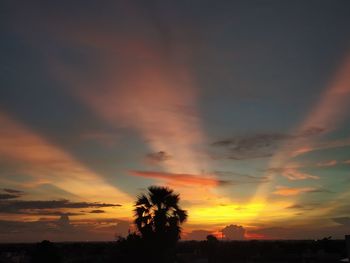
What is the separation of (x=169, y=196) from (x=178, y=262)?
4.86 m

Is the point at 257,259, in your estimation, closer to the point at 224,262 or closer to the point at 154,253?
the point at 224,262

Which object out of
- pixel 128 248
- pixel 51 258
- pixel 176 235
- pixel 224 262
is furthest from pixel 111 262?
pixel 224 262

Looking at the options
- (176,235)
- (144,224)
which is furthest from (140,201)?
(176,235)

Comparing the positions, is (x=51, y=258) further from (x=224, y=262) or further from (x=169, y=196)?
(x=224, y=262)

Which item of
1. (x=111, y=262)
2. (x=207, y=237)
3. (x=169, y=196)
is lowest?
(x=111, y=262)

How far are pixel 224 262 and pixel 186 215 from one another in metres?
30.5

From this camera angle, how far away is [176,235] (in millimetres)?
29031

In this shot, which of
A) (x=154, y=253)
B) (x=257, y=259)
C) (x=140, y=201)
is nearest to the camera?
(x=154, y=253)

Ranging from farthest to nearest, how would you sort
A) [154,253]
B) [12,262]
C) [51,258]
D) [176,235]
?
1. [12,262]
2. [51,258]
3. [176,235]
4. [154,253]

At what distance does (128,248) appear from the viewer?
91.9ft

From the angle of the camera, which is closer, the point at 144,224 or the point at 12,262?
the point at 144,224

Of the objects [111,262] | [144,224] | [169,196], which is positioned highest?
[169,196]

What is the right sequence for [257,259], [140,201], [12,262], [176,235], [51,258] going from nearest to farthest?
[176,235] < [140,201] < [51,258] < [12,262] < [257,259]

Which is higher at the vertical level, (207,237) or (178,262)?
(207,237)
